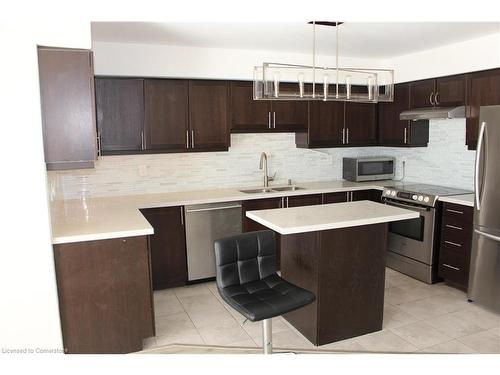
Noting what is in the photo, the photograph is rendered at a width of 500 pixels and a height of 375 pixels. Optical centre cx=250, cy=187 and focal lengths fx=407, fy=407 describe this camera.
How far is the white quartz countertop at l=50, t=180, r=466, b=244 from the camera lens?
274 cm

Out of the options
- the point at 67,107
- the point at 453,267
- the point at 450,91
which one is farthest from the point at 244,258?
the point at 450,91

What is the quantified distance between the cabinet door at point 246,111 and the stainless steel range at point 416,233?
1.63 meters

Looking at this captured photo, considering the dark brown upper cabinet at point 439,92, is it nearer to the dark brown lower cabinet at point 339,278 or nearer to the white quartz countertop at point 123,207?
the white quartz countertop at point 123,207

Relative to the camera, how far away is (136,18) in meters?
0.38

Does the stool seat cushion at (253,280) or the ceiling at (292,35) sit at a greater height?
the ceiling at (292,35)

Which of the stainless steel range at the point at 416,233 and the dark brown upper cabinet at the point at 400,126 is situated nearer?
the stainless steel range at the point at 416,233

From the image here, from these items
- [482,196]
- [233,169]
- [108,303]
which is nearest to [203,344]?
[108,303]

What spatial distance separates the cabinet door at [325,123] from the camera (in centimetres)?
485

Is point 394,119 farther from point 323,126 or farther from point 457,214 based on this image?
point 457,214

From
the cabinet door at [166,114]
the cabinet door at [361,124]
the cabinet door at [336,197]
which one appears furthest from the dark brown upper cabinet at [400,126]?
the cabinet door at [166,114]

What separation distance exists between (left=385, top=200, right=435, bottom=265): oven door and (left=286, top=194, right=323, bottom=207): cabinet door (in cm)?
81

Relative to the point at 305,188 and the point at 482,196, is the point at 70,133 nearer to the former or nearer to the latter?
the point at 305,188

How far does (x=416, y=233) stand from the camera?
4270 mm

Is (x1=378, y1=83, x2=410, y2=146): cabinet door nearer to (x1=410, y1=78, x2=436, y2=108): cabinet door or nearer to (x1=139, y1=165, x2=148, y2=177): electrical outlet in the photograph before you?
(x1=410, y1=78, x2=436, y2=108): cabinet door
